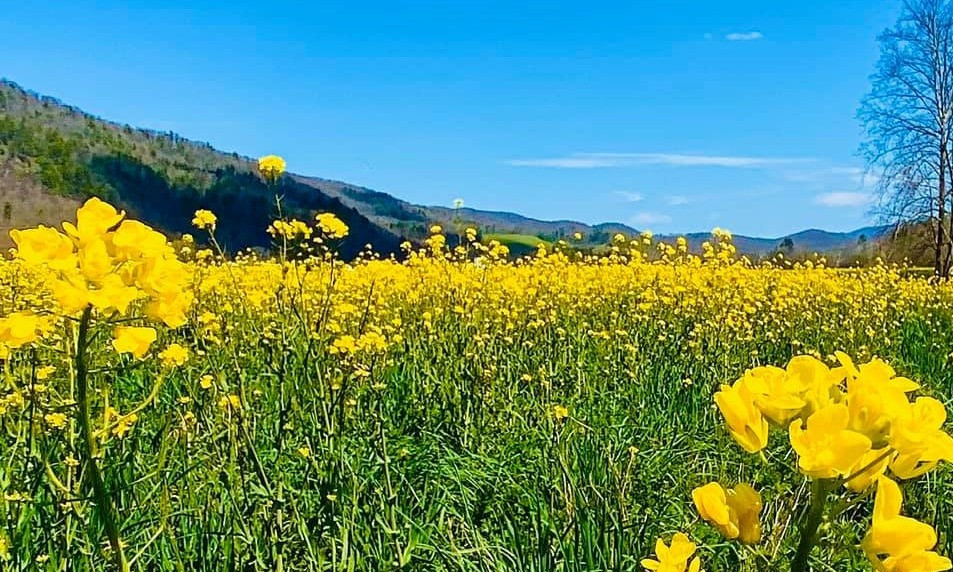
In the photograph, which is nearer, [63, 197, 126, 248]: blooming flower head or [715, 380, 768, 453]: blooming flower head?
[715, 380, 768, 453]: blooming flower head

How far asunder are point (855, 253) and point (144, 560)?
95.5 feet

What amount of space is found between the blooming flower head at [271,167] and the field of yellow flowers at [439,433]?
0.21 metres

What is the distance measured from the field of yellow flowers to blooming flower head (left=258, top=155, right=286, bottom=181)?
0.70 ft

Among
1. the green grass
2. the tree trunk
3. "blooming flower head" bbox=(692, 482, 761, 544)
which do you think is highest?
the tree trunk

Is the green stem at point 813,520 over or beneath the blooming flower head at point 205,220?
beneath

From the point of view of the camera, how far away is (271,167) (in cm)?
286

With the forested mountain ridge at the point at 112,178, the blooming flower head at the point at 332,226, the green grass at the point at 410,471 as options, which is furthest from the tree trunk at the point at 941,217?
the forested mountain ridge at the point at 112,178

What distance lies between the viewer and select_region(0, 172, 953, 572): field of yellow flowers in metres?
0.86

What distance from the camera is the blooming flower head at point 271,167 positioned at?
2.83 m

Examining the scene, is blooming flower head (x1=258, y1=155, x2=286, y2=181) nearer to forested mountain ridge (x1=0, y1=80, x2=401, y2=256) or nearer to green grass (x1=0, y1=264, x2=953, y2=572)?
green grass (x1=0, y1=264, x2=953, y2=572)

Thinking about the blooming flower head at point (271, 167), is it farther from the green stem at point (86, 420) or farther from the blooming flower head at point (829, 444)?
the blooming flower head at point (829, 444)

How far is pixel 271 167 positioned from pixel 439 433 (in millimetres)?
1301

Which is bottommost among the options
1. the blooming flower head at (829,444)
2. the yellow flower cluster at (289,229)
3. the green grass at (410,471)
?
the green grass at (410,471)

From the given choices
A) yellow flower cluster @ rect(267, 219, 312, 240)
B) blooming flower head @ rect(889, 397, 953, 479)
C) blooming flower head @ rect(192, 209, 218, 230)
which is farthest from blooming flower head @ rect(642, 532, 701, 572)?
blooming flower head @ rect(192, 209, 218, 230)
